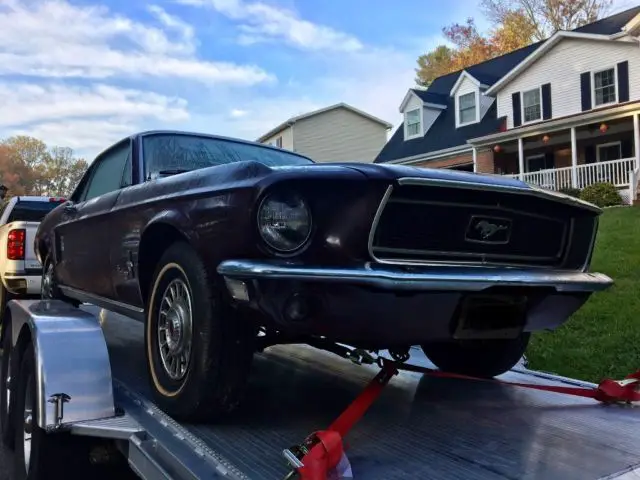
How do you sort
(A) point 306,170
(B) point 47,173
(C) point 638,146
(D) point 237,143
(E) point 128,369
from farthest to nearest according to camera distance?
(B) point 47,173, (C) point 638,146, (D) point 237,143, (E) point 128,369, (A) point 306,170

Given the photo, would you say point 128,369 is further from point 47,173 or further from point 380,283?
point 47,173

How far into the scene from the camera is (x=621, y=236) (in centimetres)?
1070

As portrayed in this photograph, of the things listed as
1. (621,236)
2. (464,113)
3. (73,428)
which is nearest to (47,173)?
(464,113)

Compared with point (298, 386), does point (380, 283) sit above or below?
above

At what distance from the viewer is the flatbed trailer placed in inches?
85.4

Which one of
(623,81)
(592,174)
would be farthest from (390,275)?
(623,81)

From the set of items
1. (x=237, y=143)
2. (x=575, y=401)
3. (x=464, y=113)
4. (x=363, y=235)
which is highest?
(x=464, y=113)

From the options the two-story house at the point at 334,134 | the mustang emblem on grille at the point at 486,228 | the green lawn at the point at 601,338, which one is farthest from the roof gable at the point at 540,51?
the mustang emblem on grille at the point at 486,228

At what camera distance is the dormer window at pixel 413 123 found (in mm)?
28688

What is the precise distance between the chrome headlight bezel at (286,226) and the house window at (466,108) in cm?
2559

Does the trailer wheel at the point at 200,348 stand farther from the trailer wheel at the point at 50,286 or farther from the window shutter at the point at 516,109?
the window shutter at the point at 516,109

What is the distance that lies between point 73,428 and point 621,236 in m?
10.1

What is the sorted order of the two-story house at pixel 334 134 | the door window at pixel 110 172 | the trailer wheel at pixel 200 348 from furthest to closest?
the two-story house at pixel 334 134 < the door window at pixel 110 172 < the trailer wheel at pixel 200 348

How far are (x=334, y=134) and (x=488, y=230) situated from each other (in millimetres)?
35237
